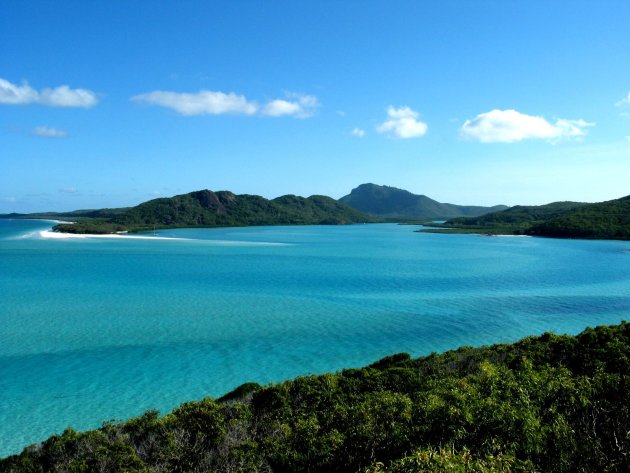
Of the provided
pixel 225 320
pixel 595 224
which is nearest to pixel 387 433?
pixel 225 320

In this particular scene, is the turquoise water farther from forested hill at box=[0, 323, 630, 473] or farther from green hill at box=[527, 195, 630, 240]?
green hill at box=[527, 195, 630, 240]

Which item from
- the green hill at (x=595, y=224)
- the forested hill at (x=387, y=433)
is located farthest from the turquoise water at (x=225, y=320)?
the green hill at (x=595, y=224)

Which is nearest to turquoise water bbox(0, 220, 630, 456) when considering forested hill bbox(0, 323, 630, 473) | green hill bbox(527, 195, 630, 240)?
forested hill bbox(0, 323, 630, 473)

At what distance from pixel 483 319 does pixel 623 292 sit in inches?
945

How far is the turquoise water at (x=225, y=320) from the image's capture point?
2138 centimetres

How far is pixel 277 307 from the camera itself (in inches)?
1559

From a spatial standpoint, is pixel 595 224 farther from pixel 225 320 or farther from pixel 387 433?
pixel 387 433

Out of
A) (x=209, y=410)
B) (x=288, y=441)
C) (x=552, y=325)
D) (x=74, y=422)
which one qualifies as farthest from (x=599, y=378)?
(x=552, y=325)

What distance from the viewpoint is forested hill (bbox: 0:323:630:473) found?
9.40 metres

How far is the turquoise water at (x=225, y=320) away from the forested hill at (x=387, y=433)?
6.17 metres

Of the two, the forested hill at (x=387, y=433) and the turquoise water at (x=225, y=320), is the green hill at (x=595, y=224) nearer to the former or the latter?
the turquoise water at (x=225, y=320)

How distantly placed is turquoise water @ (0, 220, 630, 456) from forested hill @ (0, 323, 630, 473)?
20.2 feet

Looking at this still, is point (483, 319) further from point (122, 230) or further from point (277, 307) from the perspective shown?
point (122, 230)

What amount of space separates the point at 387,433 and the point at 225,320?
83.6ft
